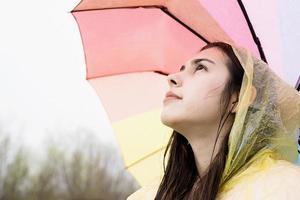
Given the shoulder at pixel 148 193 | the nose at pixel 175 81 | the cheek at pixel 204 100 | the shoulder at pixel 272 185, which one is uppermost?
the nose at pixel 175 81

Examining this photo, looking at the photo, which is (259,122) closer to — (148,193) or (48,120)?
(148,193)

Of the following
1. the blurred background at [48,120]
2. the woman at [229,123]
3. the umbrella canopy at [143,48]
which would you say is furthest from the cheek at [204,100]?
the blurred background at [48,120]

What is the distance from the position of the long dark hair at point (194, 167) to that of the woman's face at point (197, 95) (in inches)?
0.7

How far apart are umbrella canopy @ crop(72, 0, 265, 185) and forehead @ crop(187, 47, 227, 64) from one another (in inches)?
1.9

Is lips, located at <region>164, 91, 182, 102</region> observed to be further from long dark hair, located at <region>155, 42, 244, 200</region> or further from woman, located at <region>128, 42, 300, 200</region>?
long dark hair, located at <region>155, 42, 244, 200</region>

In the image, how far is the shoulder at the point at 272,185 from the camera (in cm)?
121

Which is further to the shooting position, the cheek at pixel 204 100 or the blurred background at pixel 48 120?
the blurred background at pixel 48 120

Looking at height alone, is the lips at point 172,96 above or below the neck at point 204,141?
above

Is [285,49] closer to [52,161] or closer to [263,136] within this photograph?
[263,136]

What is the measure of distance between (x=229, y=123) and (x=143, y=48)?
37cm

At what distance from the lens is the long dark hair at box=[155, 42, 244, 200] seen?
132 cm

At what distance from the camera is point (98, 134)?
215 cm

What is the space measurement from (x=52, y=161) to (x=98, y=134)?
189 millimetres

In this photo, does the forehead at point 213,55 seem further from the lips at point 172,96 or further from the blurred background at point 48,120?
the blurred background at point 48,120
